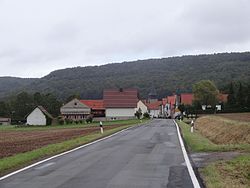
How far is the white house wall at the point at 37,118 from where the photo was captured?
10262 centimetres

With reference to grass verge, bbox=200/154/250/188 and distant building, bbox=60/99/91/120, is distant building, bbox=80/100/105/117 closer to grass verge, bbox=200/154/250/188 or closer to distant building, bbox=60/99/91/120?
distant building, bbox=60/99/91/120

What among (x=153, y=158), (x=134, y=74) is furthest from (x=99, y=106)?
(x=153, y=158)

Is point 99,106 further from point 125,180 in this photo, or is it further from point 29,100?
point 125,180

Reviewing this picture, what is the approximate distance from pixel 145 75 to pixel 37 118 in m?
67.5

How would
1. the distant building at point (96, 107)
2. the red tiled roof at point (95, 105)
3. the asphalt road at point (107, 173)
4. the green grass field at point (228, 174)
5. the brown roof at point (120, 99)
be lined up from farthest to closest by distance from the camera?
1. the red tiled roof at point (95, 105)
2. the distant building at point (96, 107)
3. the brown roof at point (120, 99)
4. the asphalt road at point (107, 173)
5. the green grass field at point (228, 174)

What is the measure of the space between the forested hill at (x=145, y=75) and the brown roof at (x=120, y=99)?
101 feet

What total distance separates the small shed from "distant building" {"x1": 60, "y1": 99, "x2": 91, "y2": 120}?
16.9 meters

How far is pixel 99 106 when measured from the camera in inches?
5187

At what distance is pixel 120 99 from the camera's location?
122m

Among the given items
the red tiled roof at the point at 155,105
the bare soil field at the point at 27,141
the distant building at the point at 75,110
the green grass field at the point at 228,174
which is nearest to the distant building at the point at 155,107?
the red tiled roof at the point at 155,105

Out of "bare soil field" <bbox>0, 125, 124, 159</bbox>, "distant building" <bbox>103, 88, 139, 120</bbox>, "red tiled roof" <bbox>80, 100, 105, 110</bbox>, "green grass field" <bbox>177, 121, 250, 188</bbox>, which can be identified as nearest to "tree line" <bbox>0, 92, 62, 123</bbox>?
"red tiled roof" <bbox>80, 100, 105, 110</bbox>

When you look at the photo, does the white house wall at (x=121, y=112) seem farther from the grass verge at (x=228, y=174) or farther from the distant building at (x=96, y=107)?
the grass verge at (x=228, y=174)

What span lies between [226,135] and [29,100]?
114572 mm

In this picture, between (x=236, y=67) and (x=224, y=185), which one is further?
(x=236, y=67)
